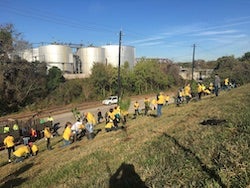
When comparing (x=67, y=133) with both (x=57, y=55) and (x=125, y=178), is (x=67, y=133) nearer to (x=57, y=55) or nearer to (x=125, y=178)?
(x=125, y=178)

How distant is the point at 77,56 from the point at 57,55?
8244 millimetres

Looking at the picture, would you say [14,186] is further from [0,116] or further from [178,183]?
[0,116]

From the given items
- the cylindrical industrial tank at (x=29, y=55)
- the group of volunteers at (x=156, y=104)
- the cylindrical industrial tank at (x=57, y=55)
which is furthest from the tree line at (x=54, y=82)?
the group of volunteers at (x=156, y=104)

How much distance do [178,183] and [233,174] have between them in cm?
118

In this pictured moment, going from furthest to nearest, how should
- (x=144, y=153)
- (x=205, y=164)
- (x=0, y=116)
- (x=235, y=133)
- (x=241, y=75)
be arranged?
1. (x=241, y=75)
2. (x=0, y=116)
3. (x=144, y=153)
4. (x=235, y=133)
5. (x=205, y=164)

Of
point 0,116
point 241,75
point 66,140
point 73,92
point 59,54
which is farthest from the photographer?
point 59,54

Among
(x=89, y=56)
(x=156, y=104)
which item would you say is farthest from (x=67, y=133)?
(x=89, y=56)

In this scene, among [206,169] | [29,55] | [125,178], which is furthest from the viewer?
[29,55]

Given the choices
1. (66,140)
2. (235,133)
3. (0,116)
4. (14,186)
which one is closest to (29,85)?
(0,116)

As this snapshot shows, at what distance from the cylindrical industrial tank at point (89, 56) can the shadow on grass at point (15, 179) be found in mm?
64720

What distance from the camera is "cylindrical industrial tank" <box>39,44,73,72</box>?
72.0 m

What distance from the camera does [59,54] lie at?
72.6 metres

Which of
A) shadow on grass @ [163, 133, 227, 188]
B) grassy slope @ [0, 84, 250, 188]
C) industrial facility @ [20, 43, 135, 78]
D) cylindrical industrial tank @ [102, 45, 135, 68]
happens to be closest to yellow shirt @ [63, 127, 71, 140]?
grassy slope @ [0, 84, 250, 188]

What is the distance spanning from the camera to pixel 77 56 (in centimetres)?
7975
